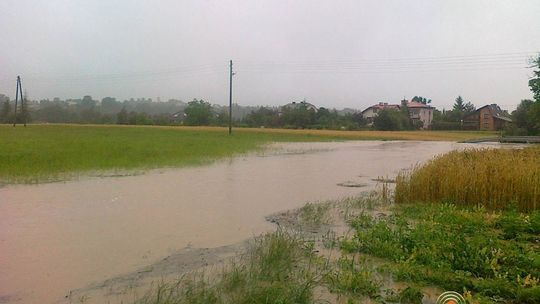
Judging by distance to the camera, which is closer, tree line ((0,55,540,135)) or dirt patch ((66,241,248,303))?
dirt patch ((66,241,248,303))

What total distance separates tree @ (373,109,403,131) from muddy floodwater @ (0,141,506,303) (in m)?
58.0

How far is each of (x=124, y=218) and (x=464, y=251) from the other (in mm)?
5909

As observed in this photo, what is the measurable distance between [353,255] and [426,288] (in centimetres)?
136

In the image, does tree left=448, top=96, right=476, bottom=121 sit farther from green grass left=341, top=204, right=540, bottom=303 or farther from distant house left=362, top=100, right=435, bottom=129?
green grass left=341, top=204, right=540, bottom=303

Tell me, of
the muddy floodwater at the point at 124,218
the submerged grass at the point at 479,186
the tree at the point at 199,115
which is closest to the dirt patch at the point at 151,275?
the muddy floodwater at the point at 124,218

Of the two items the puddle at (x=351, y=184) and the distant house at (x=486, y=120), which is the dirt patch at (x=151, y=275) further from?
the distant house at (x=486, y=120)

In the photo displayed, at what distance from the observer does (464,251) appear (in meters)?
5.41

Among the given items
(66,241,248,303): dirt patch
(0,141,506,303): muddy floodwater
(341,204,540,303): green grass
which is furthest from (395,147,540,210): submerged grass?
(66,241,248,303): dirt patch

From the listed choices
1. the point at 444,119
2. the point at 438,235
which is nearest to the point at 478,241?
the point at 438,235

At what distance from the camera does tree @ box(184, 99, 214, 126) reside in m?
81.1

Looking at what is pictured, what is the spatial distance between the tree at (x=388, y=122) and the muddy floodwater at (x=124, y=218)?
58.0 m

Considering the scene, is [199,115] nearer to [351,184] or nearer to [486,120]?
[486,120]

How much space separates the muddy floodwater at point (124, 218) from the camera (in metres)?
5.57

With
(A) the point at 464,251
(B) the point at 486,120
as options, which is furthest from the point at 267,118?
(A) the point at 464,251
